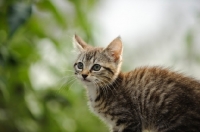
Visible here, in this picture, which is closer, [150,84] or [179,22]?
[150,84]

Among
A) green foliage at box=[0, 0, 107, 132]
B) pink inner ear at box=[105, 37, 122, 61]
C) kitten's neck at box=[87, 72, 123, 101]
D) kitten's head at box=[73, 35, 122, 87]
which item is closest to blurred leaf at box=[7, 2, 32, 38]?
green foliage at box=[0, 0, 107, 132]

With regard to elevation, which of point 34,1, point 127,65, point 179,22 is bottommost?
point 34,1

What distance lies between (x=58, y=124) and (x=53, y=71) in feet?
1.08

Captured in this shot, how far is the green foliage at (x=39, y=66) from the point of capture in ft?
7.80

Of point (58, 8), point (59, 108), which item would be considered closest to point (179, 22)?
point (59, 108)

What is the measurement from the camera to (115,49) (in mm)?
2176

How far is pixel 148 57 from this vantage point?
4.19m

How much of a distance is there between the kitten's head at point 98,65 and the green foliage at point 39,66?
0.14 metres

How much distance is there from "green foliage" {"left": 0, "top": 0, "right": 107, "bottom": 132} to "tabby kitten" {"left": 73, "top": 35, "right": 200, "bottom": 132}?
17 cm

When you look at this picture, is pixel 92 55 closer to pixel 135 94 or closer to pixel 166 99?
pixel 135 94

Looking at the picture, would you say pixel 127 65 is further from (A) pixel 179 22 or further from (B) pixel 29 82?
(B) pixel 29 82

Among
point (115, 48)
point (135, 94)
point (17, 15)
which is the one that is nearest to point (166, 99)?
point (135, 94)

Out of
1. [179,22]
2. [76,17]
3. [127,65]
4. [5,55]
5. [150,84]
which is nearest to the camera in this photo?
[150,84]

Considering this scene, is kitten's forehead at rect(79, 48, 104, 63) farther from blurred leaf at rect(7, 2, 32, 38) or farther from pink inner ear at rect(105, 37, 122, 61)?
blurred leaf at rect(7, 2, 32, 38)
